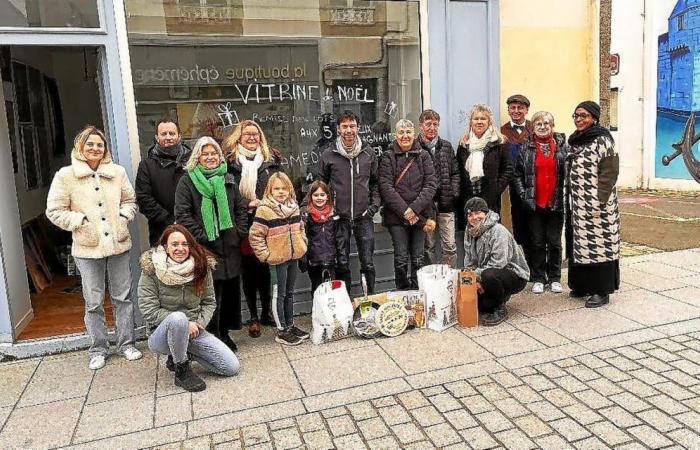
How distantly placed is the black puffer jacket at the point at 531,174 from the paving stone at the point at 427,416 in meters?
2.72

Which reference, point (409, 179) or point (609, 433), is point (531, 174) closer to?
point (409, 179)

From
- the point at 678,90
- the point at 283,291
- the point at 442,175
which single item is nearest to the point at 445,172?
the point at 442,175

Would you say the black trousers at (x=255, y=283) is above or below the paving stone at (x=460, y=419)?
above

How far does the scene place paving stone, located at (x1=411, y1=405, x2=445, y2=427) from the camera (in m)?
3.37

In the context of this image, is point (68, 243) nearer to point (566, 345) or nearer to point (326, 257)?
point (326, 257)

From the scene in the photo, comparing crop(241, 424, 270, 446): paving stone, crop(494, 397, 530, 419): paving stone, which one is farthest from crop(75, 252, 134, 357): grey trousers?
crop(494, 397, 530, 419): paving stone

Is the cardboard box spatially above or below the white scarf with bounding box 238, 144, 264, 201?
below

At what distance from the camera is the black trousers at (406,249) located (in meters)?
5.35

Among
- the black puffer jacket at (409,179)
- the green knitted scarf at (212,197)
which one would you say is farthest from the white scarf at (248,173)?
the black puffer jacket at (409,179)

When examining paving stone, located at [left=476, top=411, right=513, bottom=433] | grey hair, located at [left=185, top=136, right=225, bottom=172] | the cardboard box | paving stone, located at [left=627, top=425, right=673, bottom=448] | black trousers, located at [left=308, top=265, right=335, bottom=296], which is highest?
grey hair, located at [left=185, top=136, right=225, bottom=172]

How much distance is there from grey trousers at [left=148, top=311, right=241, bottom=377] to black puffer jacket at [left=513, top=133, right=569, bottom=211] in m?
3.13

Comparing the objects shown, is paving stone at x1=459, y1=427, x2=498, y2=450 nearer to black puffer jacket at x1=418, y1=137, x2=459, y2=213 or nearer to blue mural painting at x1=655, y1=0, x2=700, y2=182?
black puffer jacket at x1=418, y1=137, x2=459, y2=213

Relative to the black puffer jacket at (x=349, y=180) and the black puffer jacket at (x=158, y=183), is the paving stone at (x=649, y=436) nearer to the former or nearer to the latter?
the black puffer jacket at (x=349, y=180)

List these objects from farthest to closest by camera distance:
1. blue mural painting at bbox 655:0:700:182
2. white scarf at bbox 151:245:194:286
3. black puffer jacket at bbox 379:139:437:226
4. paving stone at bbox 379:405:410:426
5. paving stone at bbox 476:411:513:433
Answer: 1. blue mural painting at bbox 655:0:700:182
2. black puffer jacket at bbox 379:139:437:226
3. white scarf at bbox 151:245:194:286
4. paving stone at bbox 379:405:410:426
5. paving stone at bbox 476:411:513:433
